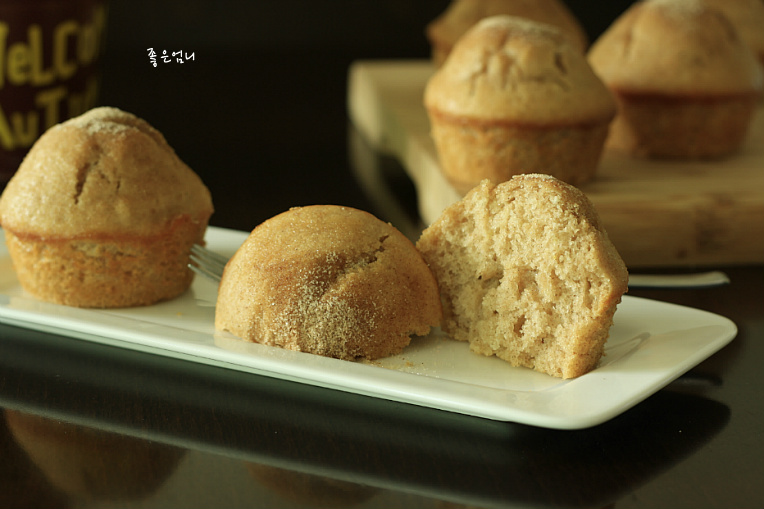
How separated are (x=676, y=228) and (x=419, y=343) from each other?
863 mm

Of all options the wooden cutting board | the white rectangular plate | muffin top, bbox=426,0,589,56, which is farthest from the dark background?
the white rectangular plate

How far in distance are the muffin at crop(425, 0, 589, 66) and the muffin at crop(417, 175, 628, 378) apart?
1664mm

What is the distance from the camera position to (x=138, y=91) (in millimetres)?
3656

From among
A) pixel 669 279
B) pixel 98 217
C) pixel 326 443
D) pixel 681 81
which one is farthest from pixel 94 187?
pixel 681 81

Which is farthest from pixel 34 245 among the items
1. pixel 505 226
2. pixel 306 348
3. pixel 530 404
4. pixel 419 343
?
pixel 530 404

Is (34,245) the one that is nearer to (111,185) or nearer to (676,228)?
(111,185)

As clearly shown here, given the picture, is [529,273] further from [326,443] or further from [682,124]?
[682,124]

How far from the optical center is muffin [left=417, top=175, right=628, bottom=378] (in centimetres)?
138

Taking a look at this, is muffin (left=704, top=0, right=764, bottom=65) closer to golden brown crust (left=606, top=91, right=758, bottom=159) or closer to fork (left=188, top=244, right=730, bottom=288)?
golden brown crust (left=606, top=91, right=758, bottom=159)

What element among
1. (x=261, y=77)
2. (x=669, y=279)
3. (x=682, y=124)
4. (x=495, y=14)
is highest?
(x=495, y=14)

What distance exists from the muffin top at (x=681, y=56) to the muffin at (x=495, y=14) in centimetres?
49

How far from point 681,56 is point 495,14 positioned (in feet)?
2.70

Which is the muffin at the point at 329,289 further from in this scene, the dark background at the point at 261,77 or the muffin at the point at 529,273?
the dark background at the point at 261,77

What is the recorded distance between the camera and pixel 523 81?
6.98ft
